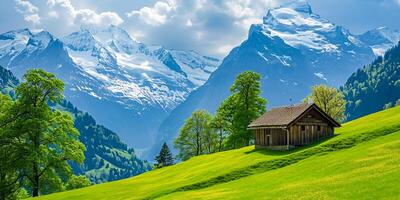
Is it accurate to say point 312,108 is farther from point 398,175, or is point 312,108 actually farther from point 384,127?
point 398,175

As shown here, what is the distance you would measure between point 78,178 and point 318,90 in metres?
67.4

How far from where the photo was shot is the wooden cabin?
242 feet

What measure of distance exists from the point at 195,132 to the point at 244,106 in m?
25.9

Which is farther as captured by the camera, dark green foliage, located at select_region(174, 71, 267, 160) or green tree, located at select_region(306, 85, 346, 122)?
green tree, located at select_region(306, 85, 346, 122)

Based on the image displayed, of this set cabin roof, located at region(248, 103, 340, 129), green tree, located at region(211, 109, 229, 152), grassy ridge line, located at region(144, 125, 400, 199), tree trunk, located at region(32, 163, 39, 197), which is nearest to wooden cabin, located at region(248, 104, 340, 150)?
cabin roof, located at region(248, 103, 340, 129)

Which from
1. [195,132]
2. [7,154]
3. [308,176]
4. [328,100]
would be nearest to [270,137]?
[308,176]

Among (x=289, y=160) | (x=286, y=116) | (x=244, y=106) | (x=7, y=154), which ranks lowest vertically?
(x=289, y=160)

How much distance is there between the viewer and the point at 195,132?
140 metres

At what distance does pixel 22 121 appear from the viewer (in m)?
71.8

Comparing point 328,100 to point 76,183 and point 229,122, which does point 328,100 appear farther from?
point 76,183

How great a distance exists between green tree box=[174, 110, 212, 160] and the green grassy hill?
6337 cm

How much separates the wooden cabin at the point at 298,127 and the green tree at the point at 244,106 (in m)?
36.0

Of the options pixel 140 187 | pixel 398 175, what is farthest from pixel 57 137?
pixel 398 175

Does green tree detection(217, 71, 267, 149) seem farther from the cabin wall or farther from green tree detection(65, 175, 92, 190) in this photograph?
green tree detection(65, 175, 92, 190)
